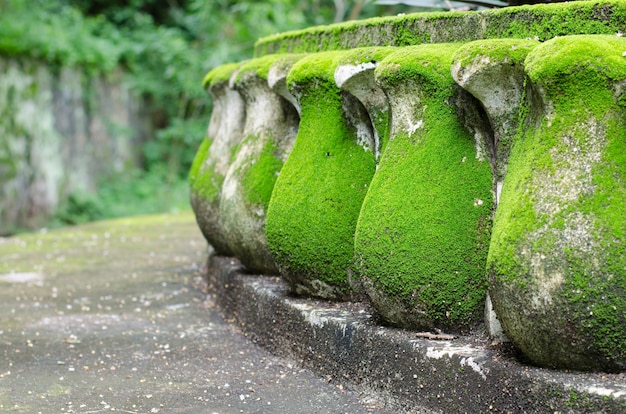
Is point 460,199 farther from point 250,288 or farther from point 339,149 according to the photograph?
point 250,288

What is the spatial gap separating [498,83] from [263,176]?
6.16 ft

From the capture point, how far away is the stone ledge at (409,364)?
7.91ft

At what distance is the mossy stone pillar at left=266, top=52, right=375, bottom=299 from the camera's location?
3674 mm

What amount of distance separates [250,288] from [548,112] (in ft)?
7.01

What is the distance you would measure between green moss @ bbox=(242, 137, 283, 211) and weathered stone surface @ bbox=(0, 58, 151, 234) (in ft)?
20.9

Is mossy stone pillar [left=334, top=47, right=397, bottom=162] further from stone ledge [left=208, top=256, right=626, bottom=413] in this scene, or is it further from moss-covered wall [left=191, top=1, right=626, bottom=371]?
stone ledge [left=208, top=256, right=626, bottom=413]

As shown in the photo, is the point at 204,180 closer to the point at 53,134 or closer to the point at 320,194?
the point at 320,194

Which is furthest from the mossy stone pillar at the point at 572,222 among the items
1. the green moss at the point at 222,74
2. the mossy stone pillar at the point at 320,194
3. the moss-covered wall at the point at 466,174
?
the green moss at the point at 222,74

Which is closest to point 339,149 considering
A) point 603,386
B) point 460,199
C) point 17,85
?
point 460,199

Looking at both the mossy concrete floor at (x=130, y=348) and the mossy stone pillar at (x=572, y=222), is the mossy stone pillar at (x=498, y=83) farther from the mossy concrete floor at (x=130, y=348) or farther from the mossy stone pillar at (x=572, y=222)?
the mossy concrete floor at (x=130, y=348)

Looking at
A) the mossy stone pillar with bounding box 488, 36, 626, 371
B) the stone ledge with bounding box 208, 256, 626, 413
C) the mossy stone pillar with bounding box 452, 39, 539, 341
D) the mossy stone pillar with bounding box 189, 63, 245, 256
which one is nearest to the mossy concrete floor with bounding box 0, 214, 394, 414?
the stone ledge with bounding box 208, 256, 626, 413

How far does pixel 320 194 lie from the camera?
374cm

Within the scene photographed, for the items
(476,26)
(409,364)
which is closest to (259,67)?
(476,26)

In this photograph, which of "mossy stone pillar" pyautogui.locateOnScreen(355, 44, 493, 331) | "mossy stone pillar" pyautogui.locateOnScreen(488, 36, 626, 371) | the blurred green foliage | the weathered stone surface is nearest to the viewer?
"mossy stone pillar" pyautogui.locateOnScreen(488, 36, 626, 371)
